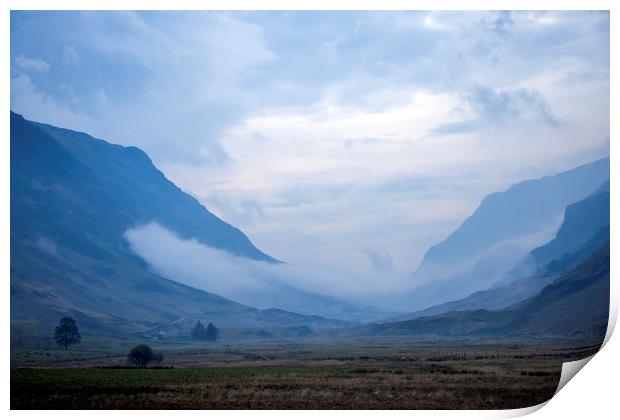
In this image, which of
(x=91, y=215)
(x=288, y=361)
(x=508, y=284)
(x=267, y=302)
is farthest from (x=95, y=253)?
(x=508, y=284)

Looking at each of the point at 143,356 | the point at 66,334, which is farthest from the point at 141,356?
the point at 66,334

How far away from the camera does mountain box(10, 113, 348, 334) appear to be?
177ft

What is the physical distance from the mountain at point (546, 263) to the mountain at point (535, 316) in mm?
697

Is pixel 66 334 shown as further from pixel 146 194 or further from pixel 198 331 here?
pixel 146 194

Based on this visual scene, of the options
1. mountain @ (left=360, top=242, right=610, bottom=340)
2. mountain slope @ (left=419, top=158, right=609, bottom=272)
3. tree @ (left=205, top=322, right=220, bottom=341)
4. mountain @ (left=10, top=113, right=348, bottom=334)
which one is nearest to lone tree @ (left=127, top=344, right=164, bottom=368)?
mountain @ (left=10, top=113, right=348, bottom=334)

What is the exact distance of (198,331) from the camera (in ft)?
200

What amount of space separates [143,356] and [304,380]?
13.8 m

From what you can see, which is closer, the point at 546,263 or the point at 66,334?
the point at 66,334

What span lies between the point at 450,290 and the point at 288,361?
706 inches

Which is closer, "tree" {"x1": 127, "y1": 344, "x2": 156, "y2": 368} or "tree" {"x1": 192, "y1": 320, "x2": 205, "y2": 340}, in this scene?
"tree" {"x1": 127, "y1": 344, "x2": 156, "y2": 368}

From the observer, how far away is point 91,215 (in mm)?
62594

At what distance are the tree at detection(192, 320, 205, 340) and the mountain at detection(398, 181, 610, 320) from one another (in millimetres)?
16698

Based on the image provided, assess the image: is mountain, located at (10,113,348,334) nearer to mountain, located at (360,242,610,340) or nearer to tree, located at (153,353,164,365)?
mountain, located at (360,242,610,340)

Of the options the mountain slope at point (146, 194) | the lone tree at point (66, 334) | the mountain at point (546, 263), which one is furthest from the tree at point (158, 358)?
the mountain at point (546, 263)
